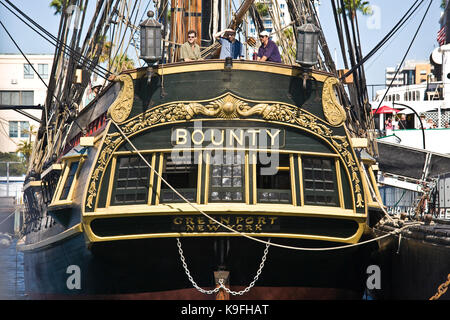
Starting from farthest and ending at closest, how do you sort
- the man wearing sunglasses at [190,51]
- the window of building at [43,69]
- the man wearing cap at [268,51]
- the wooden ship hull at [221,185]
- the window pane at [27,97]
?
1. the window of building at [43,69]
2. the window pane at [27,97]
3. the man wearing sunglasses at [190,51]
4. the man wearing cap at [268,51]
5. the wooden ship hull at [221,185]

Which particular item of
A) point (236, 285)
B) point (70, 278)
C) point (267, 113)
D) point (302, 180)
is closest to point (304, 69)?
point (267, 113)

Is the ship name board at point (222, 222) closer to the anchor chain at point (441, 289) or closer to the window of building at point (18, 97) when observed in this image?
the anchor chain at point (441, 289)

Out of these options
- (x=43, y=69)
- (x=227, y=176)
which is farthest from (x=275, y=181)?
(x=43, y=69)

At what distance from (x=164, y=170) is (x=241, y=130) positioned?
136 centimetres

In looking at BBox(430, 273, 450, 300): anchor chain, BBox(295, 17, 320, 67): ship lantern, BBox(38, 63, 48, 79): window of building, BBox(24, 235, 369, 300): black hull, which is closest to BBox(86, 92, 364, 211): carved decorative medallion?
BBox(295, 17, 320, 67): ship lantern

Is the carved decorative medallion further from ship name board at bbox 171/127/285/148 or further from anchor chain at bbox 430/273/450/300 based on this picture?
anchor chain at bbox 430/273/450/300

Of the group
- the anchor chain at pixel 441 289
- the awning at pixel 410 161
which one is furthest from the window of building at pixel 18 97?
the anchor chain at pixel 441 289

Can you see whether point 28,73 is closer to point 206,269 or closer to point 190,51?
point 190,51

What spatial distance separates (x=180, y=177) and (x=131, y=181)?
0.80 meters

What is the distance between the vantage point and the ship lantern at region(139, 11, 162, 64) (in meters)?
12.1

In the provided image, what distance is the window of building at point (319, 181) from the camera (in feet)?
40.5

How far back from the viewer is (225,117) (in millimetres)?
12172

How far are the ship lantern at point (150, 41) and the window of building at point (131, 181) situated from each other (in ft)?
5.12
